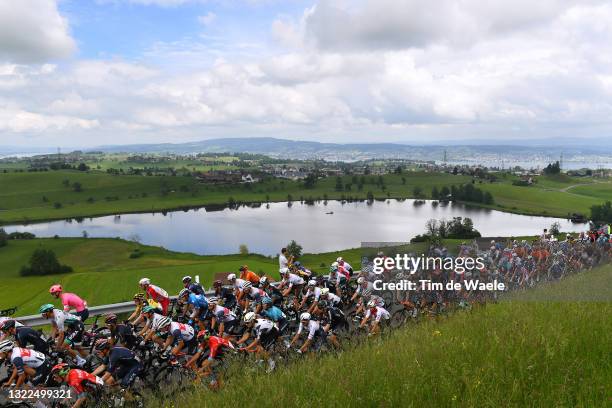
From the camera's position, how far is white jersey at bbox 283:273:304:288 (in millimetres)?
14078

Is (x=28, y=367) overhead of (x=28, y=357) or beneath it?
beneath

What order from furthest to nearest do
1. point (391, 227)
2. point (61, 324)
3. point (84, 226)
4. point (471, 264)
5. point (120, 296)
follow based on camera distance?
point (84, 226)
point (391, 227)
point (120, 296)
point (471, 264)
point (61, 324)

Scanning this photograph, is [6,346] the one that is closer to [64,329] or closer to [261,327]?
[64,329]

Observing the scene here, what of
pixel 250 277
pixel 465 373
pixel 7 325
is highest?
pixel 465 373

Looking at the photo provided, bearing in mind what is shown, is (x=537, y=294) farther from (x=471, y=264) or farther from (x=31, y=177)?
(x=31, y=177)

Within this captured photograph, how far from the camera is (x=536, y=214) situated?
129 meters

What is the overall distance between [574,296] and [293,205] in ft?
510

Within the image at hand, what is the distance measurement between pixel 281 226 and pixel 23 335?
111 metres

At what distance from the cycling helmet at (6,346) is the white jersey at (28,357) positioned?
0.72 metres

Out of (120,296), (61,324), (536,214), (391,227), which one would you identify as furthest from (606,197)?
(61,324)

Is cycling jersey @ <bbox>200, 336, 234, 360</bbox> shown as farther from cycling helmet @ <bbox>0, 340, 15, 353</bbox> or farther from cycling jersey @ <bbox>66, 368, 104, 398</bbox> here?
cycling helmet @ <bbox>0, 340, 15, 353</bbox>

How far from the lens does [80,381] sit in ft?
25.2

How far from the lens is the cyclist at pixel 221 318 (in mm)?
11305

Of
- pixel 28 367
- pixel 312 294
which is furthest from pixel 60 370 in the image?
pixel 312 294
